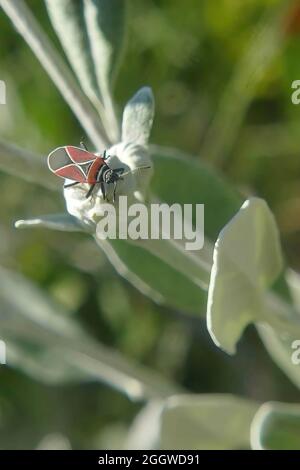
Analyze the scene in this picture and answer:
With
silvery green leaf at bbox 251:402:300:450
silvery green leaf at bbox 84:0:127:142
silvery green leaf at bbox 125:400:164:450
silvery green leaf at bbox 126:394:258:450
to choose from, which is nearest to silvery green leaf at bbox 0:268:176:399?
silvery green leaf at bbox 125:400:164:450

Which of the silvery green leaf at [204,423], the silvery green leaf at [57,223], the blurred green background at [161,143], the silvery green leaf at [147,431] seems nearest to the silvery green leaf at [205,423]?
the silvery green leaf at [204,423]

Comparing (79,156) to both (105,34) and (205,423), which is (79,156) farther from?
(205,423)

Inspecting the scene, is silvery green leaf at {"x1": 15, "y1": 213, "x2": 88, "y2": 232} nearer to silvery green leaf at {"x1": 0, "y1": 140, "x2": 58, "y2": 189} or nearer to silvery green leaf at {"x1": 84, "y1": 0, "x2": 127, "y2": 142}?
silvery green leaf at {"x1": 0, "y1": 140, "x2": 58, "y2": 189}

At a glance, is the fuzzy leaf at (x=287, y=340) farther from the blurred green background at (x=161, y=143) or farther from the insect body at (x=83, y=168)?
the blurred green background at (x=161, y=143)

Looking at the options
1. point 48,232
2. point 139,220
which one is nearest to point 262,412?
point 139,220

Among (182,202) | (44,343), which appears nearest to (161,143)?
(44,343)

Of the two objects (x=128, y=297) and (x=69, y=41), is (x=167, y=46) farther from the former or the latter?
(x=69, y=41)
